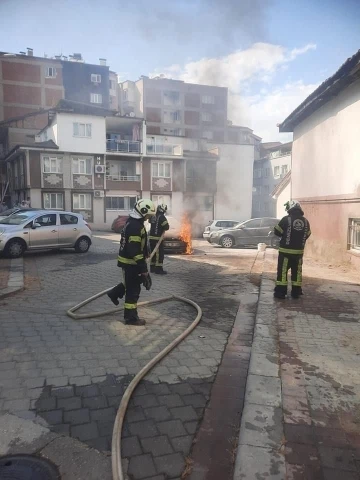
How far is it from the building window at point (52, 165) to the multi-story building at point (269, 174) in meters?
23.2

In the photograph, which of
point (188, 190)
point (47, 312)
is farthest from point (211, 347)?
point (188, 190)

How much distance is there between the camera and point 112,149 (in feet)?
99.3

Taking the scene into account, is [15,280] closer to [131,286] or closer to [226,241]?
[131,286]

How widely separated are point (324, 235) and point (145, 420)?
9638 millimetres

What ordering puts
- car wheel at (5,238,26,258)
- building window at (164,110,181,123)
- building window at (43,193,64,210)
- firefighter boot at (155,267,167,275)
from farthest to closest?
building window at (164,110,181,123)
building window at (43,193,64,210)
car wheel at (5,238,26,258)
firefighter boot at (155,267,167,275)

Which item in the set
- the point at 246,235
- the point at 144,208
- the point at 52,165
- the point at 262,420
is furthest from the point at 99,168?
the point at 262,420

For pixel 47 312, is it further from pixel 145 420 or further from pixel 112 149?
pixel 112 149

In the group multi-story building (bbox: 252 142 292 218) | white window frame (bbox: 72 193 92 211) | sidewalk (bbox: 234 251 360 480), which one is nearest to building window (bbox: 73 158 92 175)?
white window frame (bbox: 72 193 92 211)

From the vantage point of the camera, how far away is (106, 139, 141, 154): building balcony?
99.2ft

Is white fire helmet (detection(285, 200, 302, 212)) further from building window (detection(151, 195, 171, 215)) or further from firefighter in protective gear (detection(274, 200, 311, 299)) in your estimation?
building window (detection(151, 195, 171, 215))

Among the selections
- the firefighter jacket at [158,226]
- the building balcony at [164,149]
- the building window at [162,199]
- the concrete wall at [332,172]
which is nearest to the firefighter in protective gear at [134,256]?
the firefighter jacket at [158,226]

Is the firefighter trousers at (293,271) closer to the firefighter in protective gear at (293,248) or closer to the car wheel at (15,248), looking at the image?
the firefighter in protective gear at (293,248)

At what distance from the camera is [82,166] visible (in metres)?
29.4

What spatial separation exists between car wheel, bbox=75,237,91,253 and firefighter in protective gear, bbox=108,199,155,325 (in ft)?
26.8
